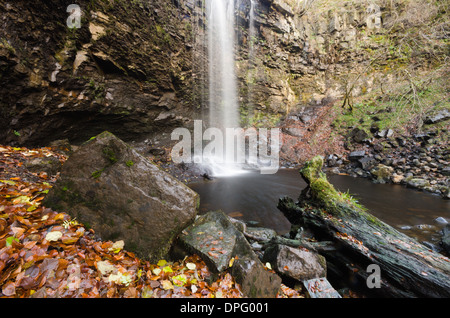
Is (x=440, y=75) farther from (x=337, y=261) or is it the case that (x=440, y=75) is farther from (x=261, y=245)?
(x=261, y=245)

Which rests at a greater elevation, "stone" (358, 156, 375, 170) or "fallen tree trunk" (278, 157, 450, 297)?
"stone" (358, 156, 375, 170)

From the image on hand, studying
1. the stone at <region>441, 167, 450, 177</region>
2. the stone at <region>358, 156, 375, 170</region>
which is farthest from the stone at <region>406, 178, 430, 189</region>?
the stone at <region>358, 156, 375, 170</region>

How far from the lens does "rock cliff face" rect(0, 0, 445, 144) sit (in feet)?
16.1

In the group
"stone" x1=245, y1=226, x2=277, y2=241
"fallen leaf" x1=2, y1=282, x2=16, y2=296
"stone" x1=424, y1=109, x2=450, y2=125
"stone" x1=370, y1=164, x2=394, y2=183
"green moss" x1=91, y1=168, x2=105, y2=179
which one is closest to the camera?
"fallen leaf" x1=2, y1=282, x2=16, y2=296

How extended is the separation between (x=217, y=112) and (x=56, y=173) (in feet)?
40.5

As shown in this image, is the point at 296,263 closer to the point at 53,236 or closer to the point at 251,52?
the point at 53,236

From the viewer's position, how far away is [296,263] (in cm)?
235

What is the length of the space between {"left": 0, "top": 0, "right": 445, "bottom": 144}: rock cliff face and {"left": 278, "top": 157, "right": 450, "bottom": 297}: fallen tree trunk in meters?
2.83

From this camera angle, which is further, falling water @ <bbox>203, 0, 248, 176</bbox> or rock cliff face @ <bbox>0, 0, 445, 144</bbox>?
falling water @ <bbox>203, 0, 248, 176</bbox>

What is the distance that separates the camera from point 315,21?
18.1 meters

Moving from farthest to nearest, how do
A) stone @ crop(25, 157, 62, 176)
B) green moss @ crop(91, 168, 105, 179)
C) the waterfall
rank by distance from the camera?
the waterfall < stone @ crop(25, 157, 62, 176) < green moss @ crop(91, 168, 105, 179)

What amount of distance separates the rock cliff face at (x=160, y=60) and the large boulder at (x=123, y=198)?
4.36 meters

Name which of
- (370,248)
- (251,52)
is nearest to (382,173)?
(370,248)

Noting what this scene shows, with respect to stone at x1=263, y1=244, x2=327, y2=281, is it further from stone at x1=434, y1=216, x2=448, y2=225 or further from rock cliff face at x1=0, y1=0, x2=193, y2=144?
rock cliff face at x1=0, y1=0, x2=193, y2=144
